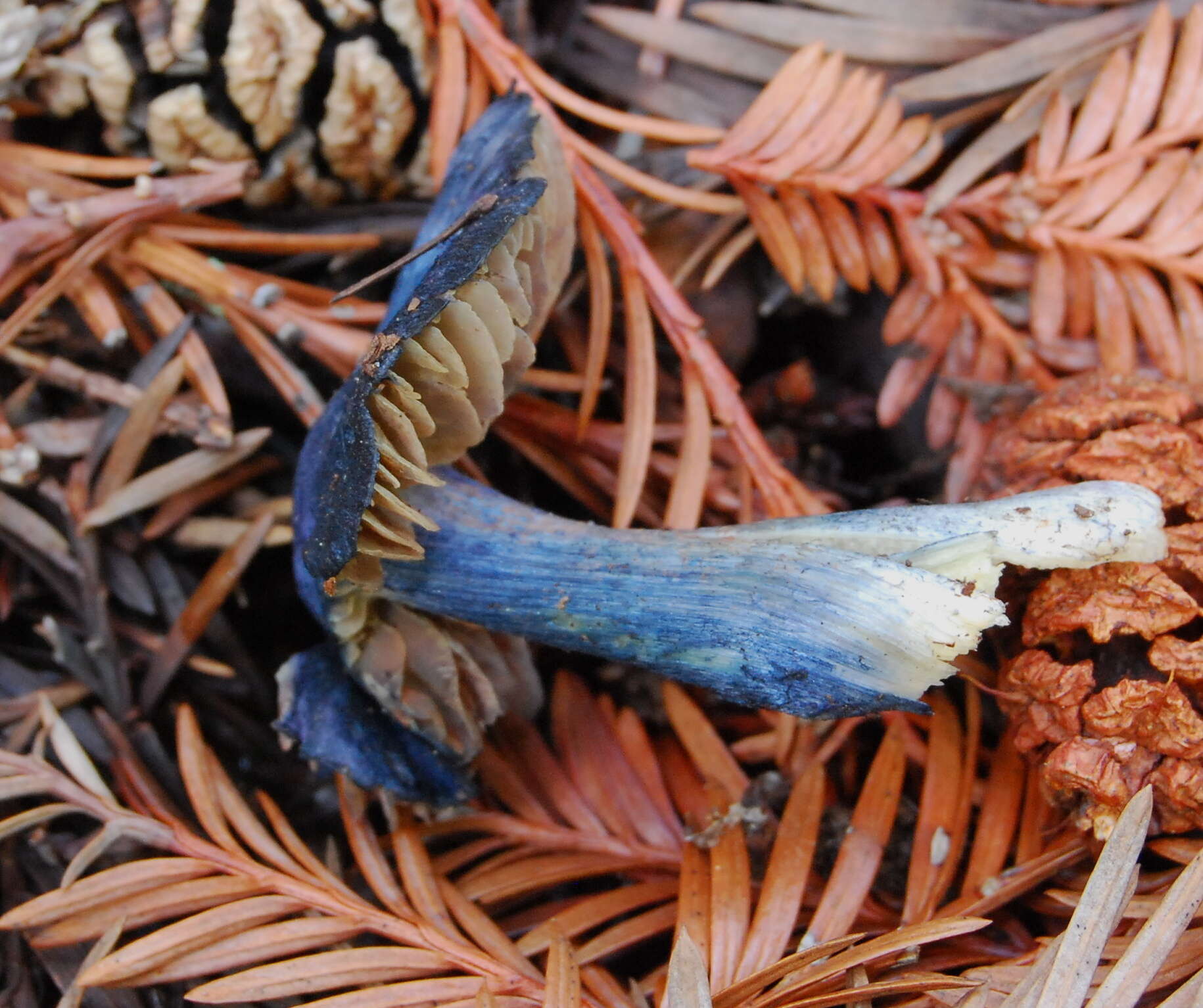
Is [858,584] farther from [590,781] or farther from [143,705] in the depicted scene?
[143,705]

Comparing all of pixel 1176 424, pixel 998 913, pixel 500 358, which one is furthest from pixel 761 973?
pixel 1176 424

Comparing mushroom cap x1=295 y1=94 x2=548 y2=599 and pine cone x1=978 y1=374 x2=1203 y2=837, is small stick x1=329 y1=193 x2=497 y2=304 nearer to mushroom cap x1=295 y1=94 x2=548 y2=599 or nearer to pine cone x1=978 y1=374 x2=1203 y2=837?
mushroom cap x1=295 y1=94 x2=548 y2=599

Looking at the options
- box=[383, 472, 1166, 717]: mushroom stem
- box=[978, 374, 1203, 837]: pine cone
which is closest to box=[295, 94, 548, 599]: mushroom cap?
box=[383, 472, 1166, 717]: mushroom stem

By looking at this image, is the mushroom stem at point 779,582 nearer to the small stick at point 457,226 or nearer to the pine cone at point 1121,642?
the pine cone at point 1121,642

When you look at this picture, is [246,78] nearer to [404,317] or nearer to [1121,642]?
[404,317]

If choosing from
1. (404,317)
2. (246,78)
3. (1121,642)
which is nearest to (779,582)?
(1121,642)

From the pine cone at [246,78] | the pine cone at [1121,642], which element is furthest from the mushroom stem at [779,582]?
the pine cone at [246,78]
